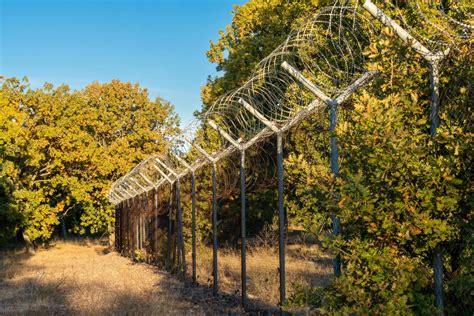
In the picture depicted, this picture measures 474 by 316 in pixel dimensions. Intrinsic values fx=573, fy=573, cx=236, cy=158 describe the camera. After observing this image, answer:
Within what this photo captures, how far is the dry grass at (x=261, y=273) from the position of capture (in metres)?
10.1

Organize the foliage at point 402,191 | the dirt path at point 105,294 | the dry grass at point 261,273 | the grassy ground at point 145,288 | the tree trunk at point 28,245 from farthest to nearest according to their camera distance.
Result: the tree trunk at point 28,245
the dry grass at point 261,273
the grassy ground at point 145,288
the dirt path at point 105,294
the foliage at point 402,191

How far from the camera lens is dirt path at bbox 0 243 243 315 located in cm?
882

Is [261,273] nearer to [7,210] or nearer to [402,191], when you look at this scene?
[402,191]

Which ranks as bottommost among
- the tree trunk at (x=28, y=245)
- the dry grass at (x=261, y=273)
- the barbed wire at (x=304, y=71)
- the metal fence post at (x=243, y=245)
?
the tree trunk at (x=28, y=245)

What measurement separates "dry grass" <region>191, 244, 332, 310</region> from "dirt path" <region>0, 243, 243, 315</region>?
0.63 metres

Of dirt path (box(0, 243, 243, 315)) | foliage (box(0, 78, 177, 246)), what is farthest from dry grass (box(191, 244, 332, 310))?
foliage (box(0, 78, 177, 246))

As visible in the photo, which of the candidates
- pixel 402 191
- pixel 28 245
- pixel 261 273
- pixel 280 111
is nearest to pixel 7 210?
pixel 28 245

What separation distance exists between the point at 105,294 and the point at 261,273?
398 cm

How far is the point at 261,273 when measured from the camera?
1327 cm

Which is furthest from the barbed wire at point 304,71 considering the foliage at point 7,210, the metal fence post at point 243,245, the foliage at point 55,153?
the foliage at point 55,153

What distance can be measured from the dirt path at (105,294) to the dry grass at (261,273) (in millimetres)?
631

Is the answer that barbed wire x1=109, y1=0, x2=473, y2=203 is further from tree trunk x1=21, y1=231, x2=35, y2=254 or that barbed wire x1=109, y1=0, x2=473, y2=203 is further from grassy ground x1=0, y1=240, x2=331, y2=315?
tree trunk x1=21, y1=231, x2=35, y2=254

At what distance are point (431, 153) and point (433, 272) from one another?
83 cm

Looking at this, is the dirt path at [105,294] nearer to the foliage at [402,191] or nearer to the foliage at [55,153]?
the foliage at [402,191]
